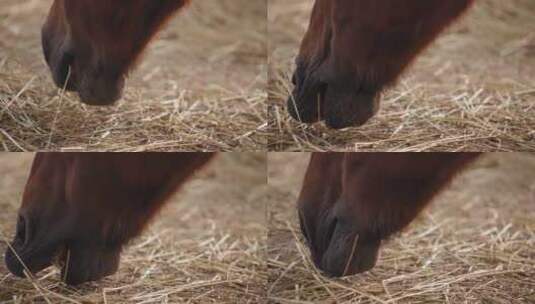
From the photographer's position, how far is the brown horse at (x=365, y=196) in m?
1.18

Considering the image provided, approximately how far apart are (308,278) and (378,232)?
135 mm

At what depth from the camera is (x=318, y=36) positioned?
3.92 feet

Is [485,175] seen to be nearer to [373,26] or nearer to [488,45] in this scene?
[488,45]

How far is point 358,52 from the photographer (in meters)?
1.17

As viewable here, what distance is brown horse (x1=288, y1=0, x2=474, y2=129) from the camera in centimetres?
116

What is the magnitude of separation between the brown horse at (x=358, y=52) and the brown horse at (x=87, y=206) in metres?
0.20

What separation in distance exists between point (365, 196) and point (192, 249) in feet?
1.71

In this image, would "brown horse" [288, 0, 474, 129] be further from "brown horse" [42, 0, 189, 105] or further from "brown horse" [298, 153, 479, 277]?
"brown horse" [42, 0, 189, 105]

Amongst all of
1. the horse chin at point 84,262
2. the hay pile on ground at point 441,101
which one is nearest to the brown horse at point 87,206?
the horse chin at point 84,262

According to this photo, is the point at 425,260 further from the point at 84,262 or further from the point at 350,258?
the point at 84,262

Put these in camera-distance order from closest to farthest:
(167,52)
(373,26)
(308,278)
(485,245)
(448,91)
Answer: (373,26)
(308,278)
(448,91)
(485,245)
(167,52)

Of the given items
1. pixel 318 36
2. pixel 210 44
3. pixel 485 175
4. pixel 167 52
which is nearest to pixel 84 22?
pixel 318 36

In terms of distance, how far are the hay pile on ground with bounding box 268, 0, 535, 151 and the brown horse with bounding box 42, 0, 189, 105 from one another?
209mm

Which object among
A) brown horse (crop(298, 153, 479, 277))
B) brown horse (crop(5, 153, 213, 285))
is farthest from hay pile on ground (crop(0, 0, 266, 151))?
brown horse (crop(298, 153, 479, 277))
